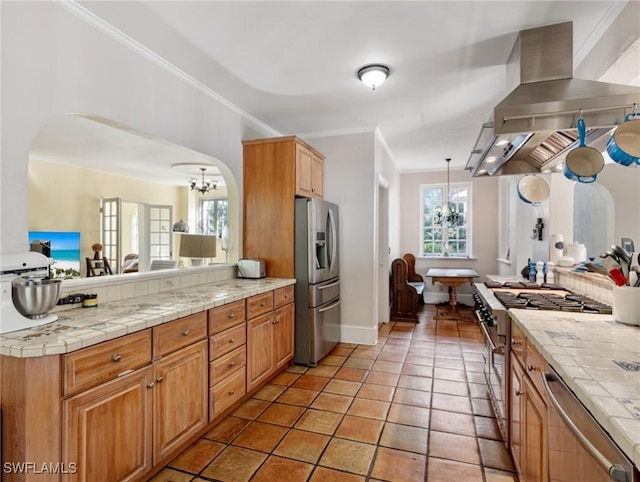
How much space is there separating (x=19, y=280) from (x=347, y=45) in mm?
2299

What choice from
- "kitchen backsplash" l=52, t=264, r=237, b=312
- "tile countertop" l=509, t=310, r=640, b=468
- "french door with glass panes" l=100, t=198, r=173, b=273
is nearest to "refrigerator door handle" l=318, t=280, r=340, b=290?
"kitchen backsplash" l=52, t=264, r=237, b=312

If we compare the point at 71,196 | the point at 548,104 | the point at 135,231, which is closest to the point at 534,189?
the point at 548,104

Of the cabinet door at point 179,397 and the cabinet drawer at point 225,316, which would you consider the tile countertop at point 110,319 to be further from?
the cabinet door at point 179,397

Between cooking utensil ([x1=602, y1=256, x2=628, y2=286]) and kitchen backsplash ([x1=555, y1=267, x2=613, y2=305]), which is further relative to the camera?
kitchen backsplash ([x1=555, y1=267, x2=613, y2=305])

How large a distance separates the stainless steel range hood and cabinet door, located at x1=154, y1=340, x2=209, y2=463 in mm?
2248

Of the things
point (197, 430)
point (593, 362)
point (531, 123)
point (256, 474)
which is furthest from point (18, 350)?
point (531, 123)

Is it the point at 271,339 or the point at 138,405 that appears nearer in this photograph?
the point at 138,405

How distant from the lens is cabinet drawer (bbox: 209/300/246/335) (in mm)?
2229

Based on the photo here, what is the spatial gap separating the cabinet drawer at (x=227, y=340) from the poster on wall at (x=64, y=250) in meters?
4.62

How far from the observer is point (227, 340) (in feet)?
7.79

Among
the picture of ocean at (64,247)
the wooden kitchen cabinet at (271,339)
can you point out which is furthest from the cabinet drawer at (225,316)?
the picture of ocean at (64,247)

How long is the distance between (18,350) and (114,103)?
5.21 ft

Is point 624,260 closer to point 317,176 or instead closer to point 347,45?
point 347,45

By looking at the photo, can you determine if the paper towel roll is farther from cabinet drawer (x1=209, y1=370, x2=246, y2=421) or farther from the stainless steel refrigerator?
cabinet drawer (x1=209, y1=370, x2=246, y2=421)
